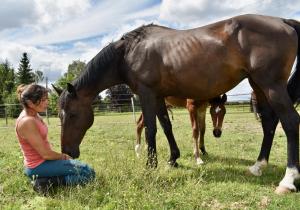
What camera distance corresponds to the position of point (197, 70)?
214 inches

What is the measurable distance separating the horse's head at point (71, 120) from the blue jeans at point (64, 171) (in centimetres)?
118

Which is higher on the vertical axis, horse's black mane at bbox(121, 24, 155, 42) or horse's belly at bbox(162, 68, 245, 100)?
horse's black mane at bbox(121, 24, 155, 42)

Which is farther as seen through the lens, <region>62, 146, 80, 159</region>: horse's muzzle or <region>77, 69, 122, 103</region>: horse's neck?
<region>77, 69, 122, 103</region>: horse's neck

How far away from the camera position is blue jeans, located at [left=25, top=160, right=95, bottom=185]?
464 cm

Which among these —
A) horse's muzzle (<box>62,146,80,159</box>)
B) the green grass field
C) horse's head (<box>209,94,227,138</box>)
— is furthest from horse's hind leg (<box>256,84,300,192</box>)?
horse's head (<box>209,94,227,138</box>)

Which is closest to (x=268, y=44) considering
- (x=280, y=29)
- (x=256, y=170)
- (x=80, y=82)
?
(x=280, y=29)

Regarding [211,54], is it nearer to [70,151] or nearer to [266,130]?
[266,130]

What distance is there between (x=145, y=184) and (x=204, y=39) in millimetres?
2324

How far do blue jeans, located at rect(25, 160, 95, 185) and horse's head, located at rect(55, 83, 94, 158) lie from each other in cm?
118

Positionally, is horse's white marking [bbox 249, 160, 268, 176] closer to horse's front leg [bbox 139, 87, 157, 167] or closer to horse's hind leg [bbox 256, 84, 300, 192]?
horse's hind leg [bbox 256, 84, 300, 192]

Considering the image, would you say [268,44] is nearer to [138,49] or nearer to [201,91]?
[201,91]

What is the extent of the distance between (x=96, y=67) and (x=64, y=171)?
2078 millimetres

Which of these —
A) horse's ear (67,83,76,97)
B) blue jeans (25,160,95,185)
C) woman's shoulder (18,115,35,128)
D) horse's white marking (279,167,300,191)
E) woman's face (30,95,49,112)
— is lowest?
horse's white marking (279,167,300,191)

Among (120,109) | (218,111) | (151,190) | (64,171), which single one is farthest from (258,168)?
(120,109)
